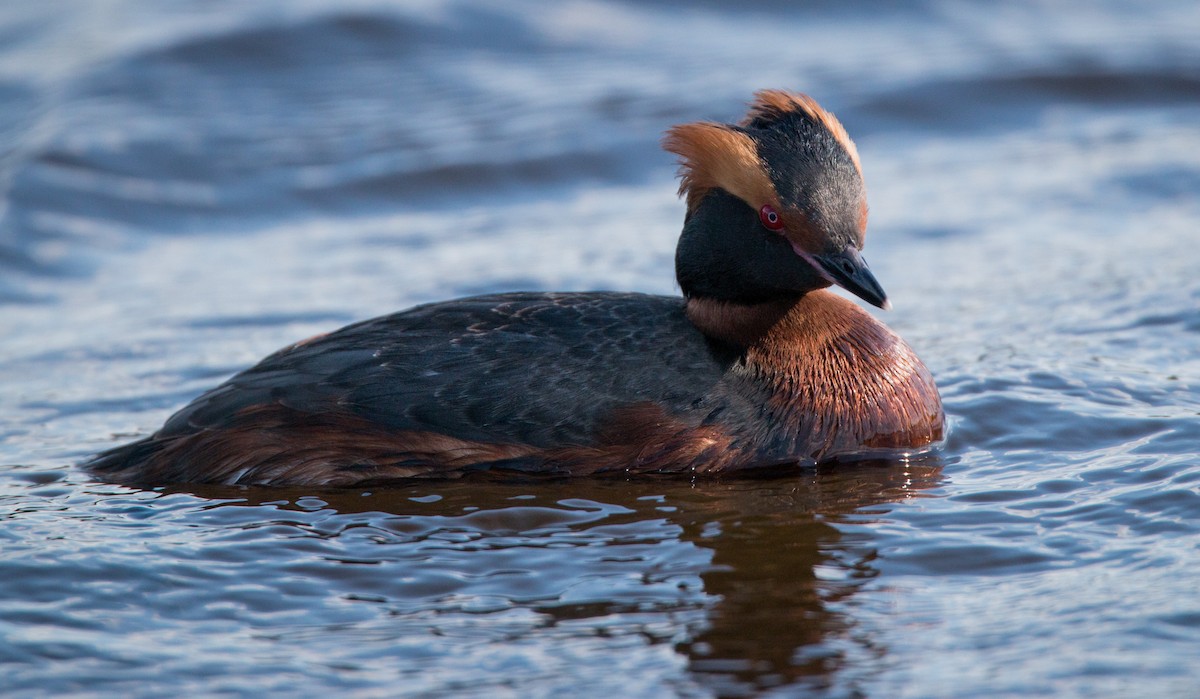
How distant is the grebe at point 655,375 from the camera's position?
6887 mm

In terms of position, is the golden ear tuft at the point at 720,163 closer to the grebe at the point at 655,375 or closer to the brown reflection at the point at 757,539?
the grebe at the point at 655,375

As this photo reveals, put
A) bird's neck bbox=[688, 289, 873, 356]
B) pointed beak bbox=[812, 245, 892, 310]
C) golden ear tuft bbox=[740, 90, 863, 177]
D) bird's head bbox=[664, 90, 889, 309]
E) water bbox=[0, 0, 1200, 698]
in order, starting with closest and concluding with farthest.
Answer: water bbox=[0, 0, 1200, 698]
pointed beak bbox=[812, 245, 892, 310]
bird's head bbox=[664, 90, 889, 309]
golden ear tuft bbox=[740, 90, 863, 177]
bird's neck bbox=[688, 289, 873, 356]

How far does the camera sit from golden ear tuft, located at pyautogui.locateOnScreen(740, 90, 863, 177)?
706 centimetres

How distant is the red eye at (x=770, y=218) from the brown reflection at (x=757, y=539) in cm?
119

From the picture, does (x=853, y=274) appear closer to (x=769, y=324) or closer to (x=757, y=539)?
(x=769, y=324)

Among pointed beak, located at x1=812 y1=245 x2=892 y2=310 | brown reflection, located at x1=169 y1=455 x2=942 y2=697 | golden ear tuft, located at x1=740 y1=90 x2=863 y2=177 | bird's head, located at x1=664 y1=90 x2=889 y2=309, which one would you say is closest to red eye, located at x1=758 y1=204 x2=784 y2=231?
bird's head, located at x1=664 y1=90 x2=889 y2=309

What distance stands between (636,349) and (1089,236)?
506 centimetres

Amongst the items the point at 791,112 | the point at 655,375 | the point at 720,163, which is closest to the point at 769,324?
the point at 655,375

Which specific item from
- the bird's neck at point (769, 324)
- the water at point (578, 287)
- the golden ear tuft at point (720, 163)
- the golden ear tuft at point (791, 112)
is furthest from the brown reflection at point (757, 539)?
the golden ear tuft at point (791, 112)

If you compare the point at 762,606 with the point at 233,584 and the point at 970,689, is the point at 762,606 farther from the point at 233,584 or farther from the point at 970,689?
the point at 233,584

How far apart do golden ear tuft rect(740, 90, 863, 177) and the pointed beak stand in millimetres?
439

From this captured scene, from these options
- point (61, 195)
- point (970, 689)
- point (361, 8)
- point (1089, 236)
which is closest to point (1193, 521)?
point (970, 689)

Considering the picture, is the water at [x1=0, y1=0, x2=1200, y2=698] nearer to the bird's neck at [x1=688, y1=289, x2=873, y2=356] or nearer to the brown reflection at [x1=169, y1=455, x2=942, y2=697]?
the brown reflection at [x1=169, y1=455, x2=942, y2=697]

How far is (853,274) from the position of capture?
6.80m
